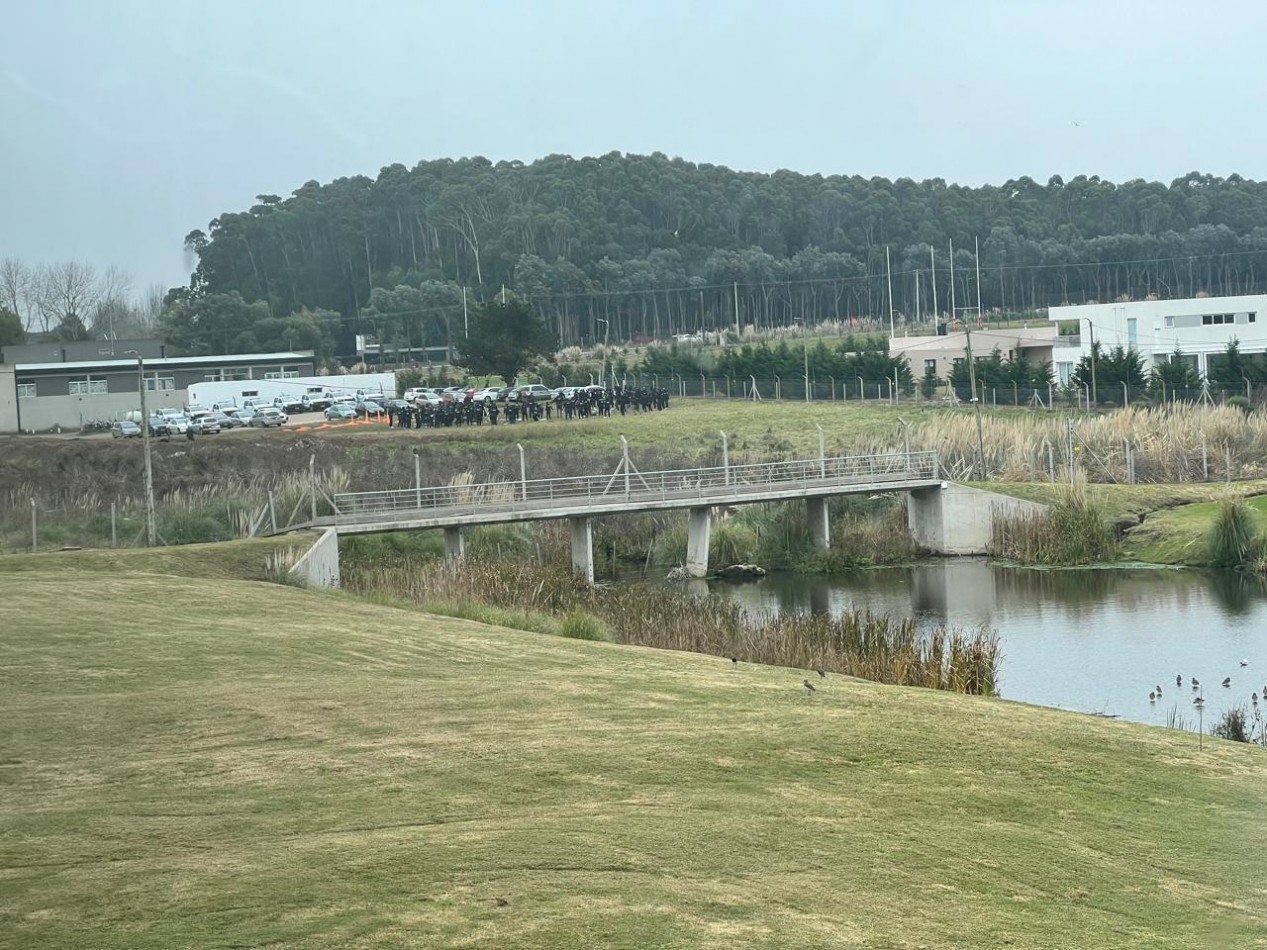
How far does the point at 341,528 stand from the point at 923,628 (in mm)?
14987

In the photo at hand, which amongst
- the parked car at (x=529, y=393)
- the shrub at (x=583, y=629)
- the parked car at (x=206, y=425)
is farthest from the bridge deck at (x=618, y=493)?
the parked car at (x=206, y=425)

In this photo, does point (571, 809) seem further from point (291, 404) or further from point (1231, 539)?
point (291, 404)

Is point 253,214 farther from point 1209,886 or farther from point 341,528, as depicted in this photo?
point 1209,886

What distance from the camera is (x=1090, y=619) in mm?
35781

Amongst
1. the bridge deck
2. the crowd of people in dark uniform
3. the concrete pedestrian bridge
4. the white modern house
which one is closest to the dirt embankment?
Result: the bridge deck

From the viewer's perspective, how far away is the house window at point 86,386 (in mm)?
94500

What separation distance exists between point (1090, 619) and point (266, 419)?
55424 millimetres

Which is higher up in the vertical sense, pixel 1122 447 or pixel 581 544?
pixel 1122 447

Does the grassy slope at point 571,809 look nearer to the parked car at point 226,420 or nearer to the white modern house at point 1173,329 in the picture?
the parked car at point 226,420

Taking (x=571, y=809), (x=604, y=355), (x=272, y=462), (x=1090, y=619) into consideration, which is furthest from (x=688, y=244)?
(x=571, y=809)

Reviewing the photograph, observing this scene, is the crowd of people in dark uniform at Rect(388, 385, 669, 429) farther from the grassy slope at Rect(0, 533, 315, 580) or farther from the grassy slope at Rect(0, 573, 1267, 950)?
the grassy slope at Rect(0, 573, 1267, 950)

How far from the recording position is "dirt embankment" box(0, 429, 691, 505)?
57350 millimetres

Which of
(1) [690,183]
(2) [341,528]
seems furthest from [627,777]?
(1) [690,183]

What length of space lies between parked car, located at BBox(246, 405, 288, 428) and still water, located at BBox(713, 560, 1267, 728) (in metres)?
41.6
